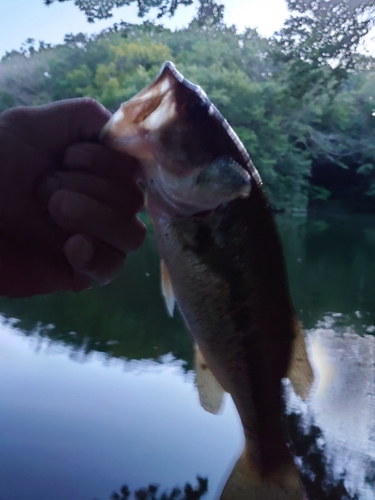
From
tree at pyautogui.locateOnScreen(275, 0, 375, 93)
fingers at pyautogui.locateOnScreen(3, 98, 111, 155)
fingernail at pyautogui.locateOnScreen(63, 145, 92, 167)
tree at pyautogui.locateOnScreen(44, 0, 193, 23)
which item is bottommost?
fingernail at pyautogui.locateOnScreen(63, 145, 92, 167)

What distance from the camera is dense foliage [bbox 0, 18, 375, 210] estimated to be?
379 centimetres

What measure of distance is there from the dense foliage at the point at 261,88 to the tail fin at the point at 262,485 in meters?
2.83

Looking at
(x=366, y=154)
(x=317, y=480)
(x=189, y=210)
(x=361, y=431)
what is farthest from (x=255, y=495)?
(x=366, y=154)

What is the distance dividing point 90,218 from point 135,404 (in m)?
1.42

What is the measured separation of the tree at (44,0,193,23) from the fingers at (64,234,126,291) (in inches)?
91.7

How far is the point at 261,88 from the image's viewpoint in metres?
5.55

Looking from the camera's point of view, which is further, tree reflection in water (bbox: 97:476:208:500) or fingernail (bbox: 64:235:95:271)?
tree reflection in water (bbox: 97:476:208:500)

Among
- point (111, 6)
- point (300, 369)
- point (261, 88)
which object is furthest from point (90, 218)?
point (261, 88)

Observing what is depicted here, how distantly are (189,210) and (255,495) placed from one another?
62cm

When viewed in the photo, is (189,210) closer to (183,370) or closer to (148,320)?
(183,370)

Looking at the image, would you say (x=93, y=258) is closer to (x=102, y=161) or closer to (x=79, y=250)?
(x=79, y=250)

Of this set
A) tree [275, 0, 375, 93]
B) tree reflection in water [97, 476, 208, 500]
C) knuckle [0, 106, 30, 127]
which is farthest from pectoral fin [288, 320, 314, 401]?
Answer: tree [275, 0, 375, 93]

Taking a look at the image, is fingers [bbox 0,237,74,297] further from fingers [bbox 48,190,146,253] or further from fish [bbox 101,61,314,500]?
fish [bbox 101,61,314,500]

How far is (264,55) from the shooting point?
5383 mm
